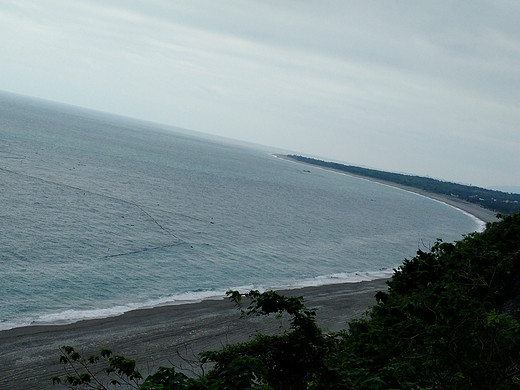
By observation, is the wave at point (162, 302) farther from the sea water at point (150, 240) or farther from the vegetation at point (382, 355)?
the vegetation at point (382, 355)

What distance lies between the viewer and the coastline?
22312mm

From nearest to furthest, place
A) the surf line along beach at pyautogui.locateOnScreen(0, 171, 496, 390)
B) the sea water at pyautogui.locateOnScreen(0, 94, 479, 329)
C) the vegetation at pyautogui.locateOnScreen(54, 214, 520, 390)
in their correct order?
the vegetation at pyautogui.locateOnScreen(54, 214, 520, 390), the surf line along beach at pyautogui.locateOnScreen(0, 171, 496, 390), the sea water at pyautogui.locateOnScreen(0, 94, 479, 329)

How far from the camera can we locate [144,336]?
1096 inches

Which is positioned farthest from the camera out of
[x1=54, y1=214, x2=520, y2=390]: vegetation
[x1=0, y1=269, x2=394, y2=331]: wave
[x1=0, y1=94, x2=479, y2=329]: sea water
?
[x1=0, y1=94, x2=479, y2=329]: sea water

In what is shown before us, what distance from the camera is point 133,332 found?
28.2 metres

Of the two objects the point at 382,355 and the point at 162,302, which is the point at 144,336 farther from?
the point at 382,355

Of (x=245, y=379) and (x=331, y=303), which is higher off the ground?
(x=245, y=379)

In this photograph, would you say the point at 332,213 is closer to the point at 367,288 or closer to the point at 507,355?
the point at 367,288

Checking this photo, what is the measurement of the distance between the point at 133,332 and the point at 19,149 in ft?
333

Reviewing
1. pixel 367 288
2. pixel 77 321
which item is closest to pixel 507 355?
pixel 77 321

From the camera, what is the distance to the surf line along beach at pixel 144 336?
878 inches

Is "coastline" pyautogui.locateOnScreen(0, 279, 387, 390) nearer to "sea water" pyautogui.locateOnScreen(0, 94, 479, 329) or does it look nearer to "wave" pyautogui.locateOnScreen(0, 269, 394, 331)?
"wave" pyautogui.locateOnScreen(0, 269, 394, 331)

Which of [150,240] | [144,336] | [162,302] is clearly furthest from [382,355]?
[150,240]

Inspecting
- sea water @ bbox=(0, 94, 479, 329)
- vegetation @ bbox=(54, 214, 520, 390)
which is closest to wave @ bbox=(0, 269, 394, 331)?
sea water @ bbox=(0, 94, 479, 329)
